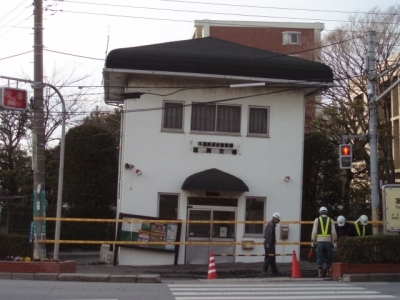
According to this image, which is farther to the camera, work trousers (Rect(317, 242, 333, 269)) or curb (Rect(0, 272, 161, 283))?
work trousers (Rect(317, 242, 333, 269))

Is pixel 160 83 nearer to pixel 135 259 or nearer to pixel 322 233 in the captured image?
pixel 135 259

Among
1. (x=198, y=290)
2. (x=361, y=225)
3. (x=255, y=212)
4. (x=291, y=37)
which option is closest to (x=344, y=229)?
(x=361, y=225)

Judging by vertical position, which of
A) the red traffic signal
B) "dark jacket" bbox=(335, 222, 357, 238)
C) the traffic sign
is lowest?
"dark jacket" bbox=(335, 222, 357, 238)

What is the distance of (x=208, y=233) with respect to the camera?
81.4 feet

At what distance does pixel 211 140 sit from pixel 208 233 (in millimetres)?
3435

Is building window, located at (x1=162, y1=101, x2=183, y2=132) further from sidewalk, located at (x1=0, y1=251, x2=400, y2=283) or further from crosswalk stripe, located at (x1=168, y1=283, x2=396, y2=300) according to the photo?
crosswalk stripe, located at (x1=168, y1=283, x2=396, y2=300)

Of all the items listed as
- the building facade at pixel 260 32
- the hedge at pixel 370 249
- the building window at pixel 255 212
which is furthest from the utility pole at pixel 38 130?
the building facade at pixel 260 32

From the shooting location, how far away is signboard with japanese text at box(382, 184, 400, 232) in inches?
819

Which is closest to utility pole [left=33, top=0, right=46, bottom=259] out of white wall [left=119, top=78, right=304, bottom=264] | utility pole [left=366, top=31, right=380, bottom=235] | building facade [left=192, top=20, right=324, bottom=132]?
white wall [left=119, top=78, right=304, bottom=264]

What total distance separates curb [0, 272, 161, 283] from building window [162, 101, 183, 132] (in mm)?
8079

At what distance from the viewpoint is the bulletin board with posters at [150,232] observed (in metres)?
23.8

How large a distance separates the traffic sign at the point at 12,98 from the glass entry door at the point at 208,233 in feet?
24.0

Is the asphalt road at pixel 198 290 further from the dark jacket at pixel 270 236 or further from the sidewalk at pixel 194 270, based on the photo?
the dark jacket at pixel 270 236

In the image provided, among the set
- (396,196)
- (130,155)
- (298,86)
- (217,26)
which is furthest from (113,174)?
(217,26)
